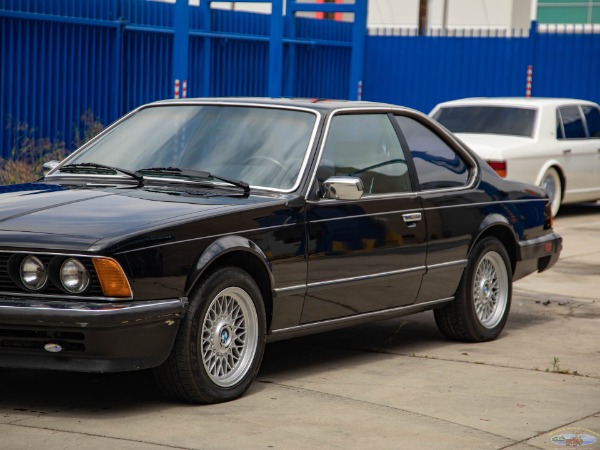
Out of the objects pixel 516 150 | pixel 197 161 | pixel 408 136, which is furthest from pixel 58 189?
pixel 516 150

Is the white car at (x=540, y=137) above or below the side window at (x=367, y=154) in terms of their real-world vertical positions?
below

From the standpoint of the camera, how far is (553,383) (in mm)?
6773

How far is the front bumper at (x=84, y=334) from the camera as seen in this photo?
5348 millimetres

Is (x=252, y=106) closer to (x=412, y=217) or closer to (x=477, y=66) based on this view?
(x=412, y=217)

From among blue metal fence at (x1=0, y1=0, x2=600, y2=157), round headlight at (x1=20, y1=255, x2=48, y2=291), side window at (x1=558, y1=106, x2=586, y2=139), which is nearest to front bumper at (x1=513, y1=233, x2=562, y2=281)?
round headlight at (x1=20, y1=255, x2=48, y2=291)

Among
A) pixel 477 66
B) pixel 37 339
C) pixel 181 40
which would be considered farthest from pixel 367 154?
pixel 477 66

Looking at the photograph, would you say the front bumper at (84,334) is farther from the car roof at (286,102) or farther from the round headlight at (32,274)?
the car roof at (286,102)

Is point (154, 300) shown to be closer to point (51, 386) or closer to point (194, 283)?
point (194, 283)

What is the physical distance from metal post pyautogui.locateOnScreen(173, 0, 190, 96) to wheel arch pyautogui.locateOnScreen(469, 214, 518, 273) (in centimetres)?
843

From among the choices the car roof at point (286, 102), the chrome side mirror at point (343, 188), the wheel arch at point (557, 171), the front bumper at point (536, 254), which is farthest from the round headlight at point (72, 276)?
the wheel arch at point (557, 171)

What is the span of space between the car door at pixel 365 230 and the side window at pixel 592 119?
10.0 metres

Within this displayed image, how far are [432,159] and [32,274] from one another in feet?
10.1

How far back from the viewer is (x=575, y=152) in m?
16.3

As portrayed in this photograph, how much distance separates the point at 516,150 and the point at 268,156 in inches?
343
